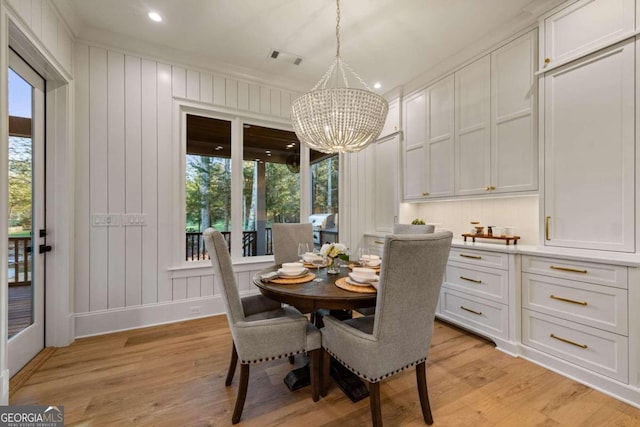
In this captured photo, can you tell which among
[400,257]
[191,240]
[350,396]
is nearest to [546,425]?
[350,396]

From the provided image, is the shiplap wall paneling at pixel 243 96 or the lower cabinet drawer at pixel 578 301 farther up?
the shiplap wall paneling at pixel 243 96

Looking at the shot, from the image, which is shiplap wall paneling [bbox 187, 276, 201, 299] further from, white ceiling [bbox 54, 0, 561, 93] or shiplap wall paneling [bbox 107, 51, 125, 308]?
white ceiling [bbox 54, 0, 561, 93]

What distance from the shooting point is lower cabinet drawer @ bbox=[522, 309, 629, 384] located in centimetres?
180

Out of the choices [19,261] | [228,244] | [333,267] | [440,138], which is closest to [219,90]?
[228,244]

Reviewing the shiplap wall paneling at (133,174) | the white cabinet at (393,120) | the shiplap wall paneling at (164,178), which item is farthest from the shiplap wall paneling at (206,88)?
the white cabinet at (393,120)

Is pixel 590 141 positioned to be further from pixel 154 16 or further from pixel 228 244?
pixel 154 16

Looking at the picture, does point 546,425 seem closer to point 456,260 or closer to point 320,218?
point 456,260

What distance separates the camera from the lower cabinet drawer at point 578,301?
1.80 metres

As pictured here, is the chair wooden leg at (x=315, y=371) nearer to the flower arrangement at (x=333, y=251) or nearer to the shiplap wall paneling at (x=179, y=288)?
the flower arrangement at (x=333, y=251)

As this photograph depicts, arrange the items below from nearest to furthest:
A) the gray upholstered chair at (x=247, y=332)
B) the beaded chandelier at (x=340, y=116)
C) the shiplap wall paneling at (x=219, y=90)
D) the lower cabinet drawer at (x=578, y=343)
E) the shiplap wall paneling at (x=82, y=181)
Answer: the gray upholstered chair at (x=247, y=332) < the lower cabinet drawer at (x=578, y=343) < the beaded chandelier at (x=340, y=116) < the shiplap wall paneling at (x=82, y=181) < the shiplap wall paneling at (x=219, y=90)

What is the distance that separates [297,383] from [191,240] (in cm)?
211

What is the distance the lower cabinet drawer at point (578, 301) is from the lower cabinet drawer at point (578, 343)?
0.05m

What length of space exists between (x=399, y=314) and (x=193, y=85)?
128 inches

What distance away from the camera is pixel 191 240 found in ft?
10.5
